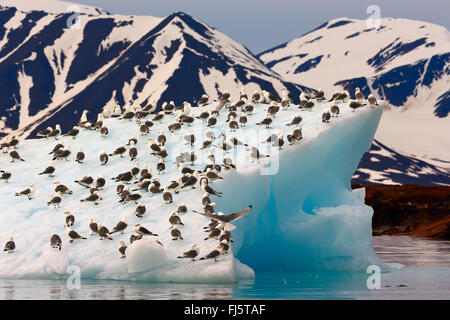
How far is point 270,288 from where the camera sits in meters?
33.9

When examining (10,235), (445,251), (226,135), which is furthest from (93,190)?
(445,251)

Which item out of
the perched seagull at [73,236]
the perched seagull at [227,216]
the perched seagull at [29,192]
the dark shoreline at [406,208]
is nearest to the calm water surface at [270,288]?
the perched seagull at [73,236]

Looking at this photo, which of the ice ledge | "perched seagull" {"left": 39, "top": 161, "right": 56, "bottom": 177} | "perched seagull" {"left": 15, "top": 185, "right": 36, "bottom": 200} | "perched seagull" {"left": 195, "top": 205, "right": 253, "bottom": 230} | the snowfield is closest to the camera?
"perched seagull" {"left": 195, "top": 205, "right": 253, "bottom": 230}

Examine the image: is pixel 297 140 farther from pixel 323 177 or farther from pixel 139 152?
pixel 139 152

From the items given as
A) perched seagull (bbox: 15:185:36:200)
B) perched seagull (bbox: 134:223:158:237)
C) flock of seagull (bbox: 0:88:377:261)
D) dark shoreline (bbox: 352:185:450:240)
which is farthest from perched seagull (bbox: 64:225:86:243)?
dark shoreline (bbox: 352:185:450:240)

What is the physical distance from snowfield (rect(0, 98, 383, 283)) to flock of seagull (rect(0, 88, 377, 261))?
0.31 m

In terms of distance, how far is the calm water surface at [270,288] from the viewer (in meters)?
31.2

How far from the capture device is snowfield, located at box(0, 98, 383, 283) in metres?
36.1

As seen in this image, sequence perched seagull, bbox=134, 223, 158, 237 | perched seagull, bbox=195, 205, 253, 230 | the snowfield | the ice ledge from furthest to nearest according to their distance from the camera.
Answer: the ice ledge
perched seagull, bbox=134, 223, 158, 237
the snowfield
perched seagull, bbox=195, 205, 253, 230

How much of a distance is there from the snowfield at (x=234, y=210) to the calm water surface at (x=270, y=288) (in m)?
0.89

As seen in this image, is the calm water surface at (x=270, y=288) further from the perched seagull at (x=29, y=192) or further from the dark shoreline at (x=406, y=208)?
the dark shoreline at (x=406, y=208)

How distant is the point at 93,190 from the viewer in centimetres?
4097

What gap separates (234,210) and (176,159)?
5171 mm

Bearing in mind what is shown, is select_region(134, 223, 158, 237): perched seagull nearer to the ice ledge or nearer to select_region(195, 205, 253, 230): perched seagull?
select_region(195, 205, 253, 230): perched seagull
